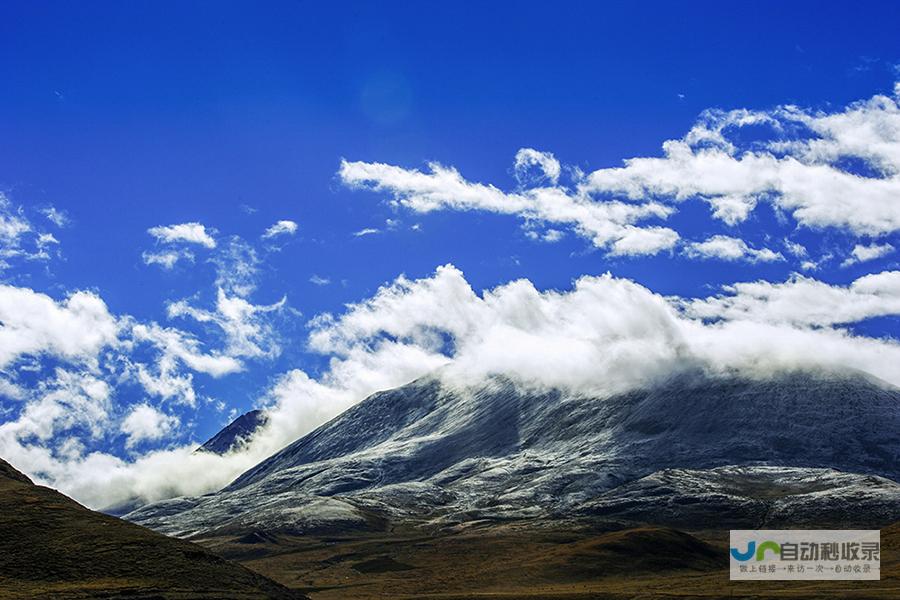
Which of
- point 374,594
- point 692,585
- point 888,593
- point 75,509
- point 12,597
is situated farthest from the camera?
point 374,594

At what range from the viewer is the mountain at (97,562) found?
10162cm

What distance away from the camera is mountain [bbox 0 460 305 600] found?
102 m

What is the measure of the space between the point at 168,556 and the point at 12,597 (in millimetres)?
19277

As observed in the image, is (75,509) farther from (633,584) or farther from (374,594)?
(633,584)

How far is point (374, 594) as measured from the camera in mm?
193500

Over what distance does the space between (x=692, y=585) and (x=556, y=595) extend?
2796cm

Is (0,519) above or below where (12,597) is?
above

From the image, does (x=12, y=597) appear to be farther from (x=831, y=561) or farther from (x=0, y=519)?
(x=831, y=561)

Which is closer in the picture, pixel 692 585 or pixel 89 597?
pixel 89 597

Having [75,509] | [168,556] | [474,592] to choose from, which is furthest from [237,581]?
[474,592]

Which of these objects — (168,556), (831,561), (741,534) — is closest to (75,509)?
(168,556)

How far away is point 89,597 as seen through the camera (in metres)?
97.7

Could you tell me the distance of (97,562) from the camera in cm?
10800

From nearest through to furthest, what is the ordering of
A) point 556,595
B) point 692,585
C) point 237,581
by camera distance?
point 237,581 < point 556,595 < point 692,585
